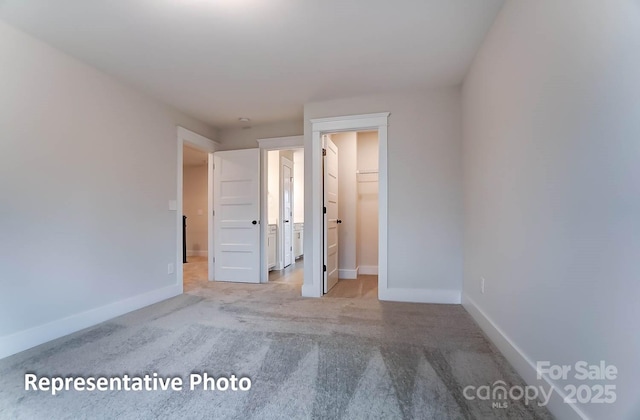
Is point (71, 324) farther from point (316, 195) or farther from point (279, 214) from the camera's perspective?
point (279, 214)

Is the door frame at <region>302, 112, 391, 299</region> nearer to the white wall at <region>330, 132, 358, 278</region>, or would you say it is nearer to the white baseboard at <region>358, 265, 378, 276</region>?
the white wall at <region>330, 132, 358, 278</region>

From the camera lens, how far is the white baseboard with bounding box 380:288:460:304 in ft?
10.4

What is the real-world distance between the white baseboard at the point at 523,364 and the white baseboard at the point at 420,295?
1.47ft

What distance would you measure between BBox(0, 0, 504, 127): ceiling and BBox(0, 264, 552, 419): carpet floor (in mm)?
2391

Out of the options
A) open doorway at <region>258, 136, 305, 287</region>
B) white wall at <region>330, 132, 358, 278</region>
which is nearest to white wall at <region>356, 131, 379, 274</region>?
white wall at <region>330, 132, 358, 278</region>

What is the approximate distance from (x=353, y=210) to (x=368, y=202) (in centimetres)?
45

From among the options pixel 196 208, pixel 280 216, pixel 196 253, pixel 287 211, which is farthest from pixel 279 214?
pixel 196 253

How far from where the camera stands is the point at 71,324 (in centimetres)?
244

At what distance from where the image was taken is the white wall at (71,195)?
2104 millimetres

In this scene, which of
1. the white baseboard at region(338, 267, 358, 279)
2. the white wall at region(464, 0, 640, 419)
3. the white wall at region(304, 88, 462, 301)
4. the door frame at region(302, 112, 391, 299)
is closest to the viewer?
the white wall at region(464, 0, 640, 419)

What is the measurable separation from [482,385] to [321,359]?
0.97 meters

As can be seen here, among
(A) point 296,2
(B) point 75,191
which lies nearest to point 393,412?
(A) point 296,2

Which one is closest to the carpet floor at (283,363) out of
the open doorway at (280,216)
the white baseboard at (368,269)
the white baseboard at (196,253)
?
the white baseboard at (368,269)

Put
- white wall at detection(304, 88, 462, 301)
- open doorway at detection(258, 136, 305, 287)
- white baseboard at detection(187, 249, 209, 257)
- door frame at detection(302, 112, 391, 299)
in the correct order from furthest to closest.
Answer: white baseboard at detection(187, 249, 209, 257), open doorway at detection(258, 136, 305, 287), door frame at detection(302, 112, 391, 299), white wall at detection(304, 88, 462, 301)
